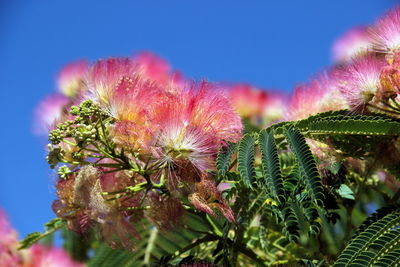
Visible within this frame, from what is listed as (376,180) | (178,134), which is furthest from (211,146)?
(376,180)

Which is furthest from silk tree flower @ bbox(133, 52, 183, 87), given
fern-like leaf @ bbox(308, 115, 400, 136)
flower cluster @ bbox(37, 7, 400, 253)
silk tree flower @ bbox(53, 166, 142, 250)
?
fern-like leaf @ bbox(308, 115, 400, 136)

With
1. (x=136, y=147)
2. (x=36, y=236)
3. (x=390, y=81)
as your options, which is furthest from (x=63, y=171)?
(x=390, y=81)

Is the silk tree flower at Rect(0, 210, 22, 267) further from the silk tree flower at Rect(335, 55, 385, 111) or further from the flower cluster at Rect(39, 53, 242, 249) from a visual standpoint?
the silk tree flower at Rect(335, 55, 385, 111)

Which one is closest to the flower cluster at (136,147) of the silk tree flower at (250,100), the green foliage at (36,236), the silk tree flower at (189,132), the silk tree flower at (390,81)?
the silk tree flower at (189,132)

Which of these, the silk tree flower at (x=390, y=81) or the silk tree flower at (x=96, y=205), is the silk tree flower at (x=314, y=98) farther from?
the silk tree flower at (x=96, y=205)

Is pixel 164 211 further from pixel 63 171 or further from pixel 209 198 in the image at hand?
pixel 63 171
